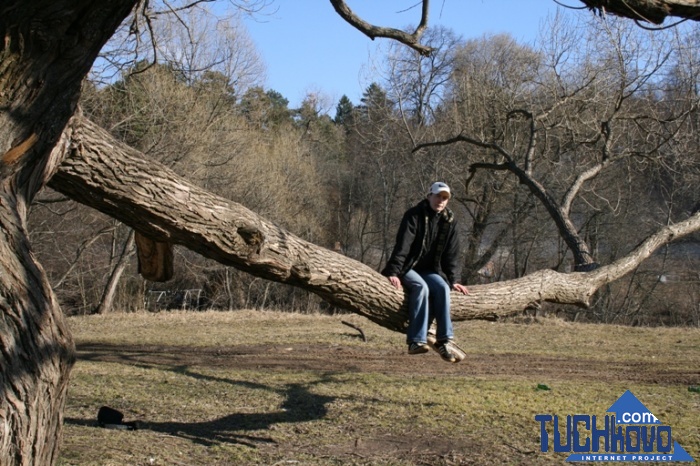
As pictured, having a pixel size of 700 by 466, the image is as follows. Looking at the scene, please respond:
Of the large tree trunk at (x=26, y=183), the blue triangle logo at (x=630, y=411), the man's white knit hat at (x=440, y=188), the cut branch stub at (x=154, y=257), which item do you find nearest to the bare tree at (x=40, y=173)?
the large tree trunk at (x=26, y=183)

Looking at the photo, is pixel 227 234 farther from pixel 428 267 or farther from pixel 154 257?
pixel 428 267

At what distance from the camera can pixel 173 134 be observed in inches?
723

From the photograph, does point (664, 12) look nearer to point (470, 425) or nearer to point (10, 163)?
point (10, 163)

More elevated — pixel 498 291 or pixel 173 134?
pixel 173 134

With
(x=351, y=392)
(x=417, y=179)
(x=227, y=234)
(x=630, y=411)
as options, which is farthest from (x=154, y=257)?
(x=417, y=179)

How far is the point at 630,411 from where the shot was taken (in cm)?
770

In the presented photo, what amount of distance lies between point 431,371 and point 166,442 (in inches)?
182

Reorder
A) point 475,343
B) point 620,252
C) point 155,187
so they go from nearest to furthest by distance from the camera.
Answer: point 155,187 < point 475,343 < point 620,252

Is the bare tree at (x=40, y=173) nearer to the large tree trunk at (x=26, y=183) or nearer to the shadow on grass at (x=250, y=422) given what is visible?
the large tree trunk at (x=26, y=183)

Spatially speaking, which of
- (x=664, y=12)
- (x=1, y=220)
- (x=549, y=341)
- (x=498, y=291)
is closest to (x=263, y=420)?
(x=498, y=291)

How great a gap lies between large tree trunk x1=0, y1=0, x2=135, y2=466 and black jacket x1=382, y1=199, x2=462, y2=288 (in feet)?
11.0

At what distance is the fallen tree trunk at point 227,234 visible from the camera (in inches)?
194

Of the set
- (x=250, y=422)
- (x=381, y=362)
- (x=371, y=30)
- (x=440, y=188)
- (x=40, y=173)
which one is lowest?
(x=250, y=422)

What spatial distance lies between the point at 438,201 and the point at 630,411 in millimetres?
3300
